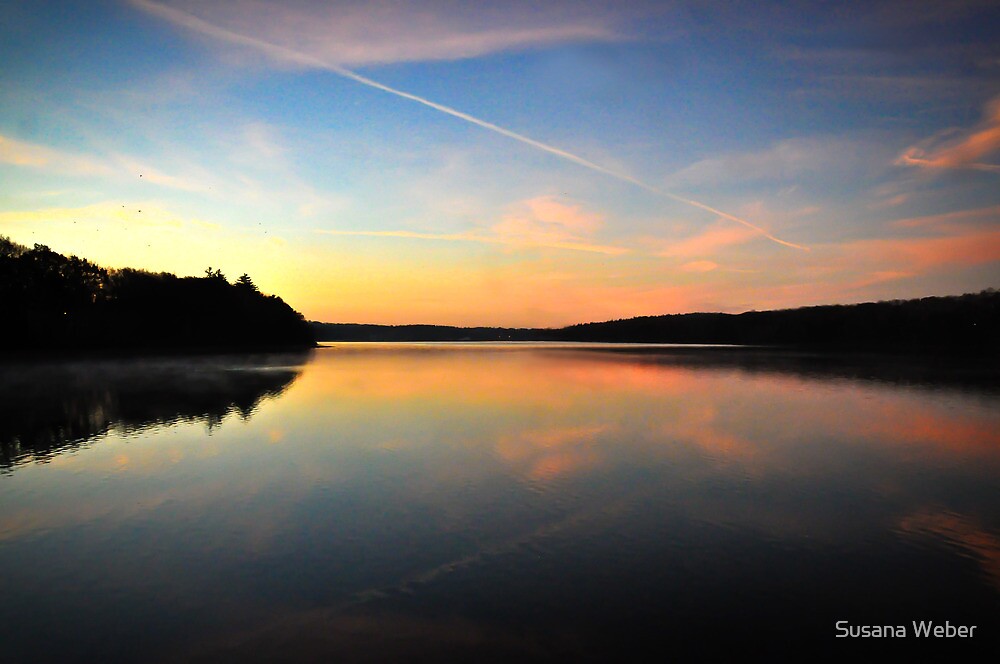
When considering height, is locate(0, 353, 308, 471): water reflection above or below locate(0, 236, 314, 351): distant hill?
below

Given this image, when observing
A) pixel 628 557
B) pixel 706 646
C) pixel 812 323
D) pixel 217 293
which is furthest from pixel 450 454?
pixel 812 323

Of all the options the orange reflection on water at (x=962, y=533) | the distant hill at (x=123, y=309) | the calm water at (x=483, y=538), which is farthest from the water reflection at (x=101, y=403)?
the distant hill at (x=123, y=309)

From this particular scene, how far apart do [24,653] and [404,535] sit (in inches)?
202

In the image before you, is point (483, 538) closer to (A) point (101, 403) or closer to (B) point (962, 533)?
(B) point (962, 533)

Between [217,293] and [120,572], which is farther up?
[217,293]

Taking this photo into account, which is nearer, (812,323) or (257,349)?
(257,349)

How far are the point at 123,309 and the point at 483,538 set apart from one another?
101 meters

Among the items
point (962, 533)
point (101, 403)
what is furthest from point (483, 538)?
point (101, 403)

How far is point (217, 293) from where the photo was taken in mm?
116312

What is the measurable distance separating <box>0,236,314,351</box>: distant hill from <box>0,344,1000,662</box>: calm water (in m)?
66.6

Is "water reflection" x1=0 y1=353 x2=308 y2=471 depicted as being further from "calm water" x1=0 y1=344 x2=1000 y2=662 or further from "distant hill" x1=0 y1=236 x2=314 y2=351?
"distant hill" x1=0 y1=236 x2=314 y2=351

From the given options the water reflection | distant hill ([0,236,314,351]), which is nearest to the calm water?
the water reflection

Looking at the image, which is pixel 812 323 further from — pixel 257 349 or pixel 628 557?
pixel 628 557

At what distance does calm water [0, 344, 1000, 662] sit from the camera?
256 inches
